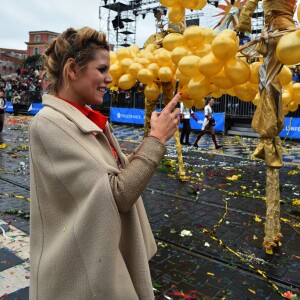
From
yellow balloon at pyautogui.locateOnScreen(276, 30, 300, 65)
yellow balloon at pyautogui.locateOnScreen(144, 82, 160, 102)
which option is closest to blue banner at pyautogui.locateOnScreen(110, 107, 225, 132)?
yellow balloon at pyautogui.locateOnScreen(144, 82, 160, 102)

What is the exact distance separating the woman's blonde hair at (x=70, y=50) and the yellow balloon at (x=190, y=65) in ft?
6.19

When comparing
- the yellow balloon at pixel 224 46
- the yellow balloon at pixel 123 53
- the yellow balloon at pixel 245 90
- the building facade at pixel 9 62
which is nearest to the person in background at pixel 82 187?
the yellow balloon at pixel 224 46

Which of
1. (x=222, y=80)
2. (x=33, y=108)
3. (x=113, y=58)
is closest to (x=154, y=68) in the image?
(x=113, y=58)

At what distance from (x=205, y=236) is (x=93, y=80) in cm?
293

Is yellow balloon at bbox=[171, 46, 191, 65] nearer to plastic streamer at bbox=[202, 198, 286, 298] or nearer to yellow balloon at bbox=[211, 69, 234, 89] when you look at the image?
yellow balloon at bbox=[211, 69, 234, 89]

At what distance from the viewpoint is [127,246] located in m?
1.42

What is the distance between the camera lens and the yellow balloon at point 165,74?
14.9 ft

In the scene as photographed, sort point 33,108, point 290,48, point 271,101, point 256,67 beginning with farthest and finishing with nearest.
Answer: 1. point 33,108
2. point 256,67
3. point 271,101
4. point 290,48

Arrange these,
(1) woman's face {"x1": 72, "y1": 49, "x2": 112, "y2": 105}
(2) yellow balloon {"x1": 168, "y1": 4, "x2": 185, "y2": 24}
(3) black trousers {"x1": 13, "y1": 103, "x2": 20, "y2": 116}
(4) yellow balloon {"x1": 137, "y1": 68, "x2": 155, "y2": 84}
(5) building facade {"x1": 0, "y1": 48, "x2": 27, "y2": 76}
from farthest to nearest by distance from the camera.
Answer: (5) building facade {"x1": 0, "y1": 48, "x2": 27, "y2": 76} → (3) black trousers {"x1": 13, "y1": 103, "x2": 20, "y2": 116} → (4) yellow balloon {"x1": 137, "y1": 68, "x2": 155, "y2": 84} → (2) yellow balloon {"x1": 168, "y1": 4, "x2": 185, "y2": 24} → (1) woman's face {"x1": 72, "y1": 49, "x2": 112, "y2": 105}

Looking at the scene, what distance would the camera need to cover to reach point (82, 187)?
3.97 feet

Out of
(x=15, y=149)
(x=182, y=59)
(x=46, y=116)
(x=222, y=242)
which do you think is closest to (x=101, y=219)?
(x=46, y=116)

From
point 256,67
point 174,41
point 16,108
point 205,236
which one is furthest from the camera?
point 16,108

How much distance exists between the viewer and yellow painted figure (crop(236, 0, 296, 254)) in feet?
10.5

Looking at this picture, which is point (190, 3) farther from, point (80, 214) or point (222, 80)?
point (80, 214)
